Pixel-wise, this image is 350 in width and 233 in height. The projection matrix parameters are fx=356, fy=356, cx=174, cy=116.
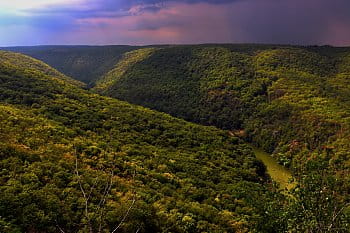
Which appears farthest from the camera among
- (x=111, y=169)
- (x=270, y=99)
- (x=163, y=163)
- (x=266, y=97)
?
(x=266, y=97)

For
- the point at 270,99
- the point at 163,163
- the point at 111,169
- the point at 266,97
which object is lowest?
the point at 270,99

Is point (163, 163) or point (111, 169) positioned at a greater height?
point (111, 169)

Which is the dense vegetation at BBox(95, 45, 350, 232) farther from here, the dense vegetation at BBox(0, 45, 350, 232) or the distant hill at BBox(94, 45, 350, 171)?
the dense vegetation at BBox(0, 45, 350, 232)

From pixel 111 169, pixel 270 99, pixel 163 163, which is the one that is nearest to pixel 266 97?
pixel 270 99

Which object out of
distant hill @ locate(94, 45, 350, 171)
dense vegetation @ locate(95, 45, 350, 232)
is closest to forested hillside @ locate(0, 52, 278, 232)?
dense vegetation @ locate(95, 45, 350, 232)

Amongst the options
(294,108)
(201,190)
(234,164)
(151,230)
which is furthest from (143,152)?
(294,108)

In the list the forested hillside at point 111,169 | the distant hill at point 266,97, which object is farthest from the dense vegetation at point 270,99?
the forested hillside at point 111,169

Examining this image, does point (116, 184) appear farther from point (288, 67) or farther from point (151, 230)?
point (288, 67)

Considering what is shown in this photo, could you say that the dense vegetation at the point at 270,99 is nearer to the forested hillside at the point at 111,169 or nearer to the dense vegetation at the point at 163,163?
the dense vegetation at the point at 163,163

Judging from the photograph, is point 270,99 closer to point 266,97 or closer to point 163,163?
point 266,97
